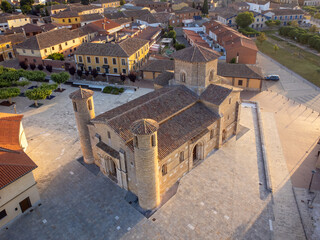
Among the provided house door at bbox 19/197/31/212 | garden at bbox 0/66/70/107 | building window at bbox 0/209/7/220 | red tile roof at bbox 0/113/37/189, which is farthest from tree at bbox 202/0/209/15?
building window at bbox 0/209/7/220

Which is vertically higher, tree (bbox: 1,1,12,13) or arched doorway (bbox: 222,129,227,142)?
tree (bbox: 1,1,12,13)

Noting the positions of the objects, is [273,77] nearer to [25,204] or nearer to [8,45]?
[25,204]

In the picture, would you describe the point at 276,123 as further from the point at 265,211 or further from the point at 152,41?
the point at 152,41

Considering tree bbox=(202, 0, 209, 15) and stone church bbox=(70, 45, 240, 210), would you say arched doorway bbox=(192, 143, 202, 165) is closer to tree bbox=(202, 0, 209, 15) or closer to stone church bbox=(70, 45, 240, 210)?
stone church bbox=(70, 45, 240, 210)

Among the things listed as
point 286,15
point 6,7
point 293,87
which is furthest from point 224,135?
point 6,7

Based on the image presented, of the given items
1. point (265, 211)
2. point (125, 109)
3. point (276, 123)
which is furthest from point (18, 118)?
point (276, 123)

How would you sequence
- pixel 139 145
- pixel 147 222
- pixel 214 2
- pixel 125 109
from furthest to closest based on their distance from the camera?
pixel 214 2 < pixel 125 109 < pixel 147 222 < pixel 139 145

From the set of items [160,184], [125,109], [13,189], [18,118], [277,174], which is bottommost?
[277,174]
